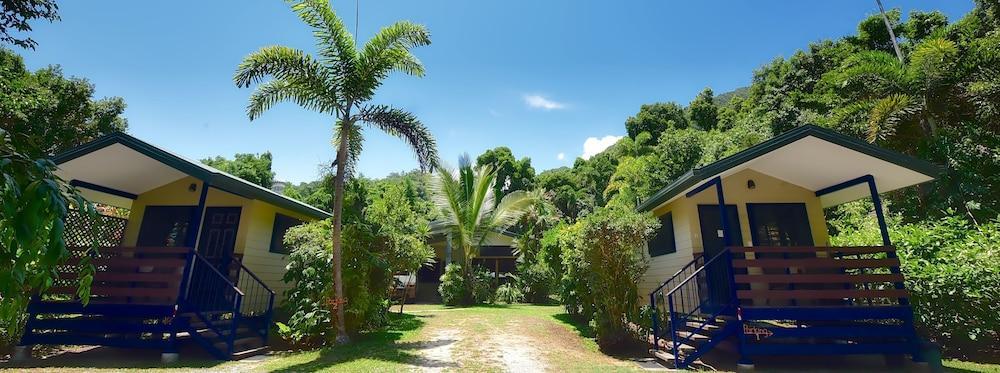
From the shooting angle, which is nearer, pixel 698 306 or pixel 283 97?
pixel 698 306

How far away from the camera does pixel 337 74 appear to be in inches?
344

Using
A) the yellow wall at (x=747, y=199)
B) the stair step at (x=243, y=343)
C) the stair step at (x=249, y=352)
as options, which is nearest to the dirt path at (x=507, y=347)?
the yellow wall at (x=747, y=199)

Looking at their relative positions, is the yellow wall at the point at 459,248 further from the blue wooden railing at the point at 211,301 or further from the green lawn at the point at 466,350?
the blue wooden railing at the point at 211,301

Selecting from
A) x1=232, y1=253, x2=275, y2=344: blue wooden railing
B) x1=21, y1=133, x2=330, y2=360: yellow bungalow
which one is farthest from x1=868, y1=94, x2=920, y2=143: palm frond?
x1=232, y1=253, x2=275, y2=344: blue wooden railing

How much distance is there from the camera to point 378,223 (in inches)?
358

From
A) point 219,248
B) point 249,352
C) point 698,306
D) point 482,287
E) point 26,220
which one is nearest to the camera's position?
point 26,220

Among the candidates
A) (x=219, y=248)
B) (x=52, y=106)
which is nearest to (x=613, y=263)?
(x=219, y=248)

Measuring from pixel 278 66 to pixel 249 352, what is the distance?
541 cm

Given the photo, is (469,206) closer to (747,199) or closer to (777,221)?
(747,199)

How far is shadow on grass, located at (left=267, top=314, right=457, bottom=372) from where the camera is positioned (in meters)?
6.67

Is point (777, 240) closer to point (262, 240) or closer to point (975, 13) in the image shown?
point (262, 240)

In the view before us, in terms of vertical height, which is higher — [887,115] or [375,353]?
[887,115]

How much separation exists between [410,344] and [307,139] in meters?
6.09

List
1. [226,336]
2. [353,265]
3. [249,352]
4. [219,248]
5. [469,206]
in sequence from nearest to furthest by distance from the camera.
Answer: [249,352] → [226,336] → [353,265] → [219,248] → [469,206]
